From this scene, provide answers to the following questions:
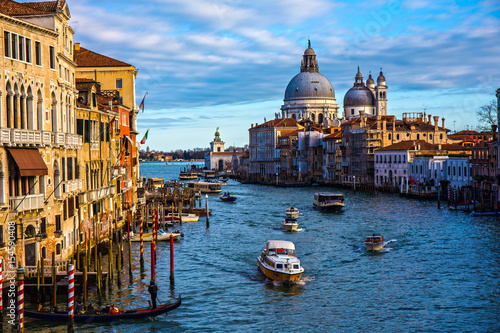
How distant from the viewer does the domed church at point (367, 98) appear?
124 meters

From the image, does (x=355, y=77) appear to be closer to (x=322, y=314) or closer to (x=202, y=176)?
(x=202, y=176)

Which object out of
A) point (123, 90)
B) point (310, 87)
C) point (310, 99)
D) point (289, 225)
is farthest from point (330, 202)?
point (310, 87)

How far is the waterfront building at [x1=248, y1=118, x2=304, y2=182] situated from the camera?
118250 mm

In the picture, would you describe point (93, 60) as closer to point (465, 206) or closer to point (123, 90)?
point (123, 90)

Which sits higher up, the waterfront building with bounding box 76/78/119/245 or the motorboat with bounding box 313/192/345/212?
the waterfront building with bounding box 76/78/119/245

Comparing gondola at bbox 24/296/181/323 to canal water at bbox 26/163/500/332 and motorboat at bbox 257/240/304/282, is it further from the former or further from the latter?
motorboat at bbox 257/240/304/282

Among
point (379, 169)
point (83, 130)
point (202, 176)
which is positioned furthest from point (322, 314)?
point (202, 176)

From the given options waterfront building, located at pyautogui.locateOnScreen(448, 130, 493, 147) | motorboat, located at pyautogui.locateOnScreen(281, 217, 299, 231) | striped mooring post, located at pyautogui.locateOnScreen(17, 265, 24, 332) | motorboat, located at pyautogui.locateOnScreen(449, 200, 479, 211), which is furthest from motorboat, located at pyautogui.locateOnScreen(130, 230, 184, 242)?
waterfront building, located at pyautogui.locateOnScreen(448, 130, 493, 147)

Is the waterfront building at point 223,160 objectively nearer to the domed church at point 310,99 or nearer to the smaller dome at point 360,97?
the domed church at point 310,99

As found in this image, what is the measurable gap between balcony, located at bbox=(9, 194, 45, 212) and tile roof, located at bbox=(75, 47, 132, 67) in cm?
1990

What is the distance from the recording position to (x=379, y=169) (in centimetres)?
7956

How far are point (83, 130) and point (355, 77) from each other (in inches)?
4409

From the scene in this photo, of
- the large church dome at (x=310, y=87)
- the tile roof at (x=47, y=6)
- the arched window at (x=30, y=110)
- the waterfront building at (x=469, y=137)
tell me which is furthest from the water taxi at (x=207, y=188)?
the large church dome at (x=310, y=87)

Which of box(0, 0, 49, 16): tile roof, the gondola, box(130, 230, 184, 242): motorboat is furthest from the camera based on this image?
box(130, 230, 184, 242): motorboat
